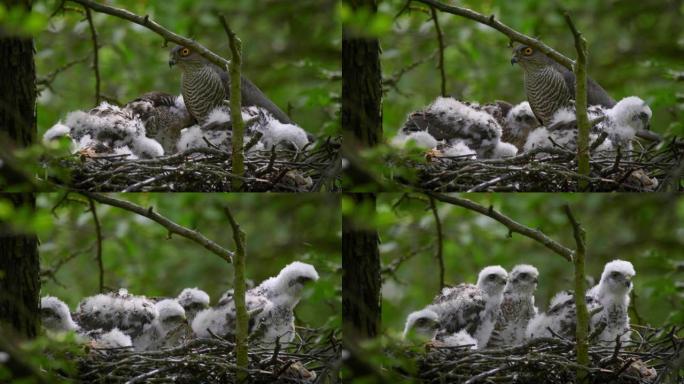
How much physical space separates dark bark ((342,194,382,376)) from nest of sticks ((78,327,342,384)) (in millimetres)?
127

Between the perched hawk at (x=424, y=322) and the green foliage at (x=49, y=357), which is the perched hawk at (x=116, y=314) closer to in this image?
the green foliage at (x=49, y=357)

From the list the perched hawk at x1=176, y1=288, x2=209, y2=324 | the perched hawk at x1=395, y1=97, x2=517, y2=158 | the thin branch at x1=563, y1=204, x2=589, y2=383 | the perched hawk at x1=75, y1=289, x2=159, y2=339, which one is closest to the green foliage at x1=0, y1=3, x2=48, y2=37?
the perched hawk at x1=75, y1=289, x2=159, y2=339

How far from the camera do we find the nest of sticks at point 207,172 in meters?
2.91

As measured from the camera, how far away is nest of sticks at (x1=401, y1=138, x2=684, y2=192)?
2863 mm

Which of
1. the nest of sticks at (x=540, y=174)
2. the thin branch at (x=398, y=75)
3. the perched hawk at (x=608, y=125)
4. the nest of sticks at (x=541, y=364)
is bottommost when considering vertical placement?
the nest of sticks at (x=541, y=364)

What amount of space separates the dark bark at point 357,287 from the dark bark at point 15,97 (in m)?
1.10

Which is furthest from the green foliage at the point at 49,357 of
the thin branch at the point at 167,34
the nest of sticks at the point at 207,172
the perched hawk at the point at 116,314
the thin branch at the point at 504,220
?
the thin branch at the point at 504,220

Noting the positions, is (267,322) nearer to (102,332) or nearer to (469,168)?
(102,332)

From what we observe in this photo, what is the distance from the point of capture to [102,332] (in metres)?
3.25

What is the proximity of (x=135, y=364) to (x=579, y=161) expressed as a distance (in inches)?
61.2

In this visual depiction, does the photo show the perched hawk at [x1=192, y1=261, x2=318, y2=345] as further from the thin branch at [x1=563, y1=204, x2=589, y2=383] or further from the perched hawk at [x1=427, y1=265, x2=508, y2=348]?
the thin branch at [x1=563, y1=204, x2=589, y2=383]

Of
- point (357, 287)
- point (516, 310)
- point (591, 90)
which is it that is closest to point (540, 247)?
point (516, 310)

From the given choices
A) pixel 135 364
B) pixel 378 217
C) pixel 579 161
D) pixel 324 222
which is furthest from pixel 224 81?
pixel 579 161

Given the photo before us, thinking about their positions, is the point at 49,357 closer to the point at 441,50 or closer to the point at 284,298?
the point at 284,298
